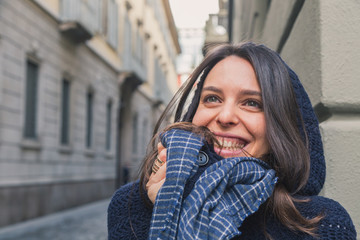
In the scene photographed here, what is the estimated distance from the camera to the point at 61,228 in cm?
923

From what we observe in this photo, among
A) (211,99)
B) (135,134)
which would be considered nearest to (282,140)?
(211,99)

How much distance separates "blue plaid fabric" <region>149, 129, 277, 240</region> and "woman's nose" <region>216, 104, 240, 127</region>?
146 millimetres

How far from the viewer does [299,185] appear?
1633 mm

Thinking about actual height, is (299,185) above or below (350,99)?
below

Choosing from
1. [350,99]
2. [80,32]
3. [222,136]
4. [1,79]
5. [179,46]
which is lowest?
[222,136]

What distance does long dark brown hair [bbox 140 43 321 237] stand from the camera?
1.53 metres

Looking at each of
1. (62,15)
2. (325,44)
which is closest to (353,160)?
(325,44)

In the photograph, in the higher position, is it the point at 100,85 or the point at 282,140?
the point at 100,85

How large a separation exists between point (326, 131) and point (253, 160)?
763 mm

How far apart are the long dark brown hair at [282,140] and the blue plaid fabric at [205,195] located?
0.32 feet

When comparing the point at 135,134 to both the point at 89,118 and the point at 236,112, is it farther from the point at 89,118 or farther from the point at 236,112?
the point at 236,112

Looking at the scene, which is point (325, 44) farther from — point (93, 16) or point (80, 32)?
point (93, 16)

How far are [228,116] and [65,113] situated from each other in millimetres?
12056

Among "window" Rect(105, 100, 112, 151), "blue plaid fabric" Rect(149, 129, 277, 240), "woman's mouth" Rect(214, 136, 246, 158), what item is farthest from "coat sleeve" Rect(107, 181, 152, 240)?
"window" Rect(105, 100, 112, 151)
